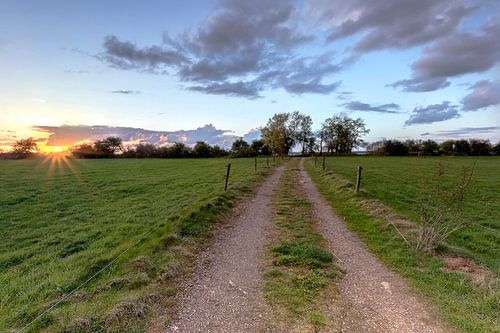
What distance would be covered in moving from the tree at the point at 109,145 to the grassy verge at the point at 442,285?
105659mm

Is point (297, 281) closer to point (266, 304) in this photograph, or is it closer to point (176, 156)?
point (266, 304)

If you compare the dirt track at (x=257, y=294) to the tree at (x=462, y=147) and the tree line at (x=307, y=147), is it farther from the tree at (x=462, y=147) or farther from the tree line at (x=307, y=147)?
the tree at (x=462, y=147)

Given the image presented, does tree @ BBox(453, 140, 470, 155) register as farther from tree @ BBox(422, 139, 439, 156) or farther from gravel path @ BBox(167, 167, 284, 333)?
gravel path @ BBox(167, 167, 284, 333)

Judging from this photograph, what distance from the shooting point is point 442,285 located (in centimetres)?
587

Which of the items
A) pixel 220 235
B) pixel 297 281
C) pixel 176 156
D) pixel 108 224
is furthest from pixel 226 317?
pixel 176 156

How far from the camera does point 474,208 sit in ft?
49.0

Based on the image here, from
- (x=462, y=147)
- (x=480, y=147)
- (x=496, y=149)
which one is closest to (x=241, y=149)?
(x=462, y=147)

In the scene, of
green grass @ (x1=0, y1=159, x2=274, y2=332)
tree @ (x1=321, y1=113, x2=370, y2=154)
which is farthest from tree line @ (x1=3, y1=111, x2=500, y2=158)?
green grass @ (x1=0, y1=159, x2=274, y2=332)

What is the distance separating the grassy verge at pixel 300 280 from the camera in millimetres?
4641

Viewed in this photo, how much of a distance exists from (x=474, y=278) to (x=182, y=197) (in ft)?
46.7

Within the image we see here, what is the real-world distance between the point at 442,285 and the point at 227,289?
15.0ft

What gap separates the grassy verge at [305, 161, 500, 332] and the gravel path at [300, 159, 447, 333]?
328 millimetres

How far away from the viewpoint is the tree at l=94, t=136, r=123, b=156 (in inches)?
3944

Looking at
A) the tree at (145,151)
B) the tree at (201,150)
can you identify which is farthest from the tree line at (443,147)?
the tree at (145,151)
